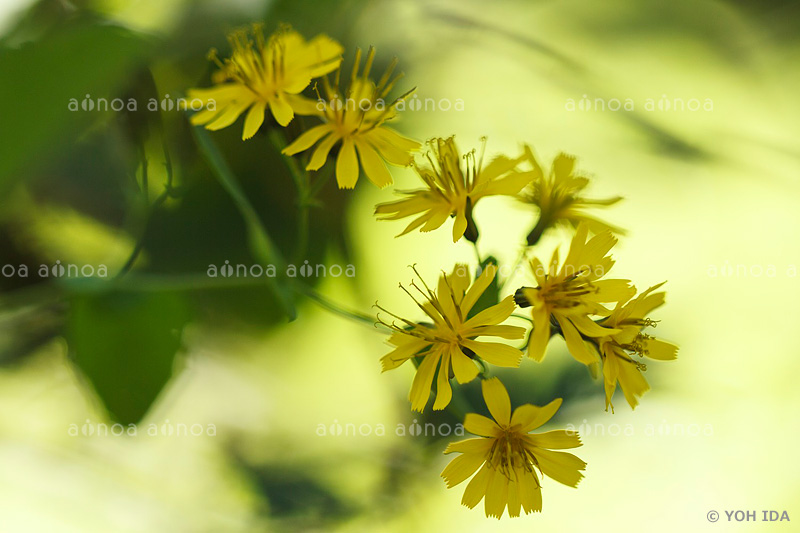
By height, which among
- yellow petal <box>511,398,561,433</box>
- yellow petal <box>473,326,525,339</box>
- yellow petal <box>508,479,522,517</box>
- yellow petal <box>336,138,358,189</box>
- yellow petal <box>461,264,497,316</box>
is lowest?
yellow petal <box>508,479,522,517</box>

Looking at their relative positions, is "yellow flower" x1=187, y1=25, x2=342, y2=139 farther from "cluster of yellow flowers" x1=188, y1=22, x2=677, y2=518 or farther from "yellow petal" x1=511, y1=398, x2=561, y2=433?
"yellow petal" x1=511, y1=398, x2=561, y2=433

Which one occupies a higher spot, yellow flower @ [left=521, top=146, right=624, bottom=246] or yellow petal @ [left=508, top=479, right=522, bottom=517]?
yellow flower @ [left=521, top=146, right=624, bottom=246]

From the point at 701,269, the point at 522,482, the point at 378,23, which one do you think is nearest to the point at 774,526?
the point at 701,269

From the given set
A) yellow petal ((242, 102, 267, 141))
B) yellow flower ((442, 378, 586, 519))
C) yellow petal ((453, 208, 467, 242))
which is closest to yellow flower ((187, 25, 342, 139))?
yellow petal ((242, 102, 267, 141))

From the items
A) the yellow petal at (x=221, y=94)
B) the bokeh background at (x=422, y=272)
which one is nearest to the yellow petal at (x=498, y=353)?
the yellow petal at (x=221, y=94)

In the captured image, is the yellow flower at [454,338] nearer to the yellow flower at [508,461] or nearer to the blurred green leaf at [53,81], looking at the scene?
the yellow flower at [508,461]

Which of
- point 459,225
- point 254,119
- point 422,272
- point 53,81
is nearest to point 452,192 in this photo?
point 459,225

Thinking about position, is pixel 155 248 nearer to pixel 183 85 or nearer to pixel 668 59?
pixel 183 85
